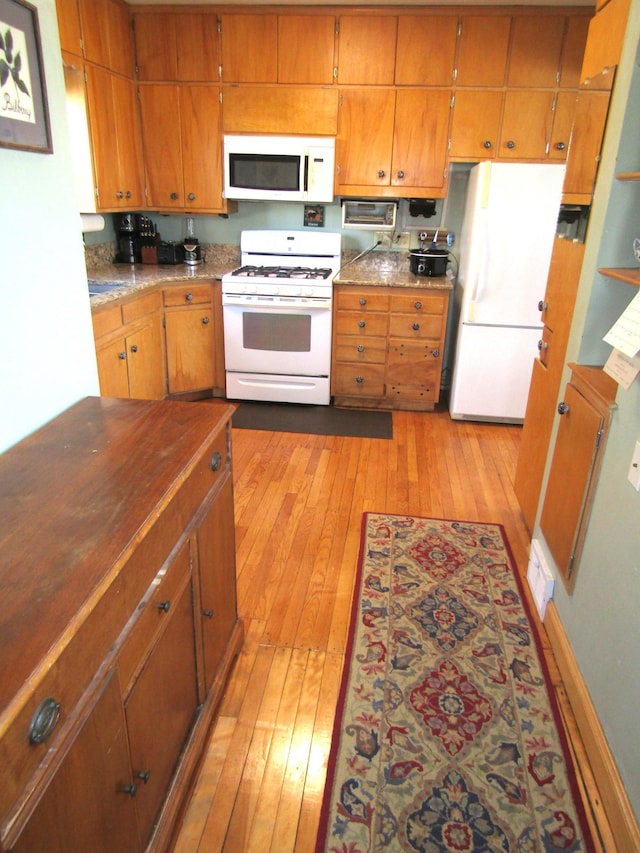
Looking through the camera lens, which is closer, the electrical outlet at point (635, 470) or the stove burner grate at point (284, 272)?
the electrical outlet at point (635, 470)

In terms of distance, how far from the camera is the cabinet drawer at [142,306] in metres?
3.35

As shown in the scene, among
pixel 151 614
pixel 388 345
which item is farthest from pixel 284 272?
pixel 151 614

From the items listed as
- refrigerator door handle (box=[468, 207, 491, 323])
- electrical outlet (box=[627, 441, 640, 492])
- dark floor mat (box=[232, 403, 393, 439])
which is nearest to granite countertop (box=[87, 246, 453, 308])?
refrigerator door handle (box=[468, 207, 491, 323])

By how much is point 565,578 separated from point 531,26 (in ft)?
11.2

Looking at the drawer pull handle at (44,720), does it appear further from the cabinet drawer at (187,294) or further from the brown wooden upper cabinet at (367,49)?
the brown wooden upper cabinet at (367,49)

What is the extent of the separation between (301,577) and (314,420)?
5.74 feet

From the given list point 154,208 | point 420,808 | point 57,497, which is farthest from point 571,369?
point 154,208

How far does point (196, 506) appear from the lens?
1413 mm

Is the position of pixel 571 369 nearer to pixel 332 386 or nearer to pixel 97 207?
pixel 332 386

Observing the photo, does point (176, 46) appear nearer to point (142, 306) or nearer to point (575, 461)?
point (142, 306)

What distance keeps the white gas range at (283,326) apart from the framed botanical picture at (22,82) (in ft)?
8.22

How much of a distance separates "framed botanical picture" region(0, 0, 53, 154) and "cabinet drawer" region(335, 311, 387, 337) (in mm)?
2690

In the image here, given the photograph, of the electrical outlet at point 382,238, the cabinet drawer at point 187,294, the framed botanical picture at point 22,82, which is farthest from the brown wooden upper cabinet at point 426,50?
the framed botanical picture at point 22,82

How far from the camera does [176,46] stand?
3.80m
